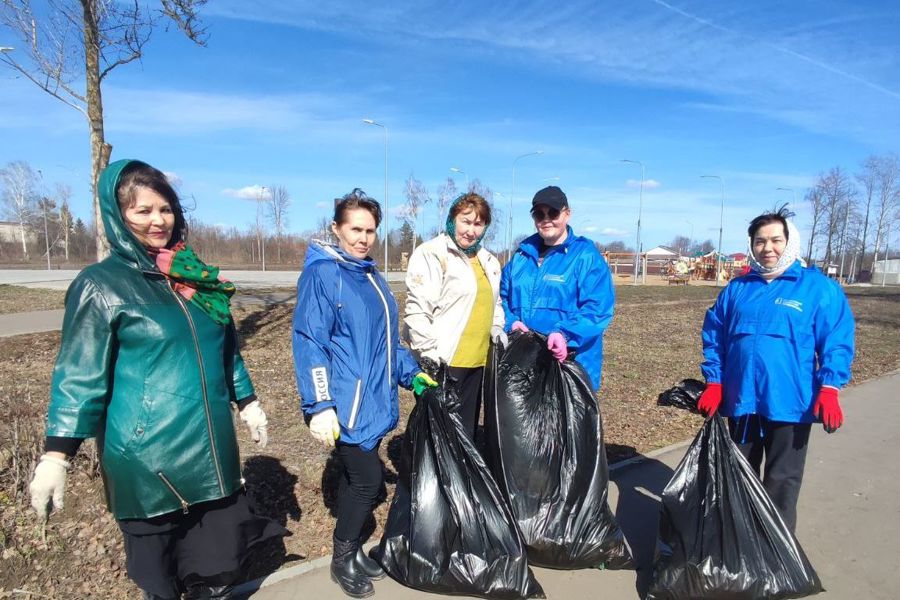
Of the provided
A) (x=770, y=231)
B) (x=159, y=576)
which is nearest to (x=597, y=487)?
(x=770, y=231)

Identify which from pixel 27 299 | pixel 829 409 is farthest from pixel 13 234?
pixel 829 409

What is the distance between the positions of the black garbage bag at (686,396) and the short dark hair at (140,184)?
2373mm

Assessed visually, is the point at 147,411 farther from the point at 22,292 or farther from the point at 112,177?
the point at 22,292

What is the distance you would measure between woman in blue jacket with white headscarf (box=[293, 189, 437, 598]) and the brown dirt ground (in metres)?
0.51

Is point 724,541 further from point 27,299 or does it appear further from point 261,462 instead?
point 27,299

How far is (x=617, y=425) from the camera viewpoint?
5.03 meters

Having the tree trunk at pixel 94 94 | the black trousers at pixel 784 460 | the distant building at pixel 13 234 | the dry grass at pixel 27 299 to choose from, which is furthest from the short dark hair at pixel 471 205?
the distant building at pixel 13 234

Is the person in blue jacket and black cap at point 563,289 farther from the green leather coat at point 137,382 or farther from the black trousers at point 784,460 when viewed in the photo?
the green leather coat at point 137,382

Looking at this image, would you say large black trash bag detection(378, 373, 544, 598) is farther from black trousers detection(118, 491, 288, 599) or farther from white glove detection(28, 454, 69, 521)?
white glove detection(28, 454, 69, 521)

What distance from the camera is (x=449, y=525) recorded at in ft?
8.00

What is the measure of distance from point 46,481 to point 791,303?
296 centimetres

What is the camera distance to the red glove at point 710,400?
107 inches

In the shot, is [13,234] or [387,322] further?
[13,234]

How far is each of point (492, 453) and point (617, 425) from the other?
8.49ft
